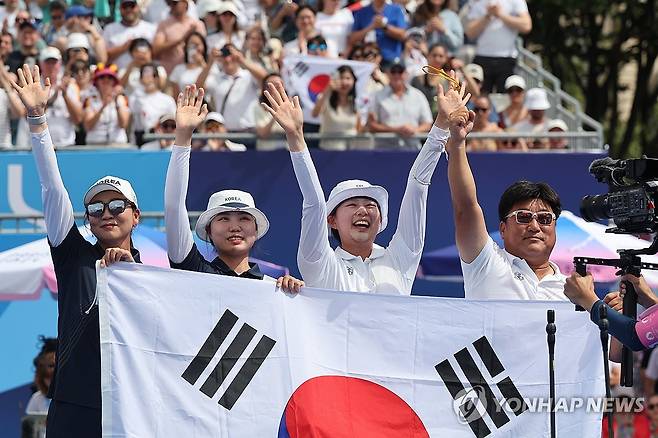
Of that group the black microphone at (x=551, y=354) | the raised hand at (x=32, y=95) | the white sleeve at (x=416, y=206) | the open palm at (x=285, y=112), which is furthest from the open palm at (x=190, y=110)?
the black microphone at (x=551, y=354)

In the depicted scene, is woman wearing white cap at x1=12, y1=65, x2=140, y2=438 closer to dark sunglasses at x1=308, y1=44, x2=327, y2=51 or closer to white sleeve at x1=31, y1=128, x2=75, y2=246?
white sleeve at x1=31, y1=128, x2=75, y2=246

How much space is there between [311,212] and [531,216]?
101 cm

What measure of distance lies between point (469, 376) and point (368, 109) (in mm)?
7538

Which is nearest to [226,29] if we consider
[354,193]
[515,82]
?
[515,82]

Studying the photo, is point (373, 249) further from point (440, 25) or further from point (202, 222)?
point (440, 25)

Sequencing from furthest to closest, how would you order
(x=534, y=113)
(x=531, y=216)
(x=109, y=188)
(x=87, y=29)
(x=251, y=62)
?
(x=87, y=29), (x=534, y=113), (x=251, y=62), (x=531, y=216), (x=109, y=188)

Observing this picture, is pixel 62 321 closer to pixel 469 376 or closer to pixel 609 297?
pixel 469 376

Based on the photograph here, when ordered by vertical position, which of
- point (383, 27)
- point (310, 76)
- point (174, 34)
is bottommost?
point (310, 76)

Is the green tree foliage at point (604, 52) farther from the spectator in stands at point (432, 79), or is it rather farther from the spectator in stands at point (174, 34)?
the spectator in stands at point (174, 34)

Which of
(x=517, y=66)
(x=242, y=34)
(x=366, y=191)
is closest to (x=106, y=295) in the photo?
(x=366, y=191)

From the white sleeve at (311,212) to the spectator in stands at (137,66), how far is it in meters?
7.71

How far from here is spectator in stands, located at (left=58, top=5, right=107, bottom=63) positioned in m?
14.6

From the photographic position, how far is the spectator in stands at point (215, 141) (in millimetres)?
13398

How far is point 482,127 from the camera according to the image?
547 inches
